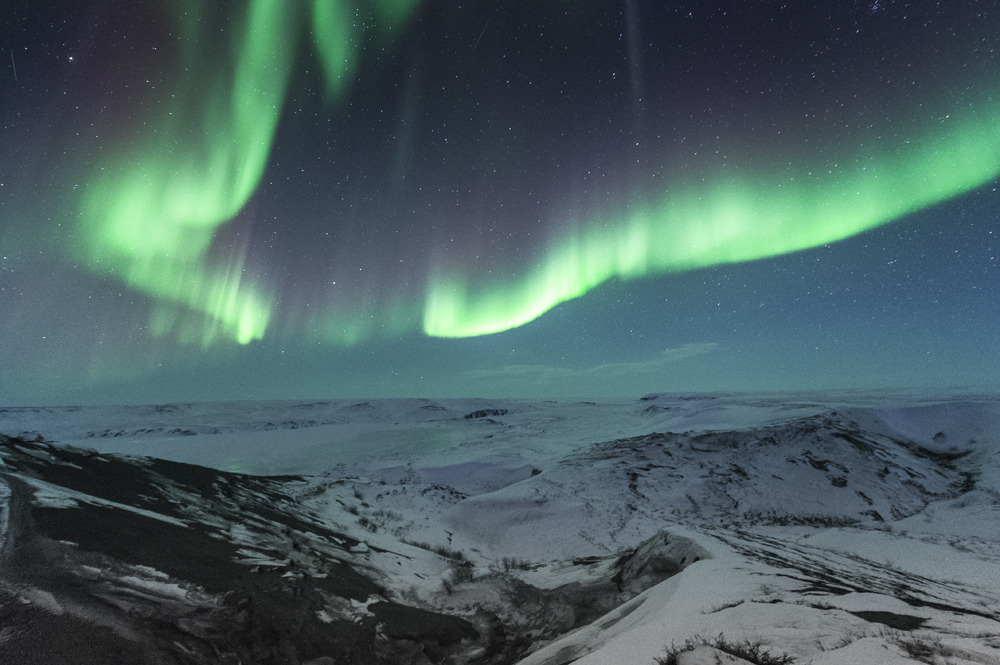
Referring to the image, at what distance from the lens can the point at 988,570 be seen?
7.68 meters

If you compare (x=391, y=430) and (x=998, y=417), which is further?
(x=391, y=430)

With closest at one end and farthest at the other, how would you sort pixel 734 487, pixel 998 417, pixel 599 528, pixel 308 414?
pixel 599 528 < pixel 734 487 < pixel 998 417 < pixel 308 414

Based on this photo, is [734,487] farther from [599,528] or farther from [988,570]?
[988,570]

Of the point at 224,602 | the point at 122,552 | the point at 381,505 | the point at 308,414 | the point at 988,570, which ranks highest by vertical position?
the point at 122,552

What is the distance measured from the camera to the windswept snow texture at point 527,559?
3.81 metres

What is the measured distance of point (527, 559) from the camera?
1044cm

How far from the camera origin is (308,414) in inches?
2756

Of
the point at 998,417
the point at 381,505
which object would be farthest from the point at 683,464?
the point at 998,417

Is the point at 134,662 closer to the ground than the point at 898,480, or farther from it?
farther from it

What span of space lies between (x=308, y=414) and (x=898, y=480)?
230ft


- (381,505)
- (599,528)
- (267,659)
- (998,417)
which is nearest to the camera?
(267,659)

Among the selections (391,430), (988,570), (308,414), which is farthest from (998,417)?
(308,414)

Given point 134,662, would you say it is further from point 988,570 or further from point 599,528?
point 988,570

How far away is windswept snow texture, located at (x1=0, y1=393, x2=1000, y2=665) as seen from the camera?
381 centimetres
